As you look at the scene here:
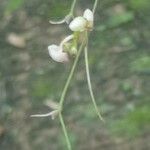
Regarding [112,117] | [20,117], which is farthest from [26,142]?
[112,117]

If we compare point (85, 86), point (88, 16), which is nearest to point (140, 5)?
point (85, 86)

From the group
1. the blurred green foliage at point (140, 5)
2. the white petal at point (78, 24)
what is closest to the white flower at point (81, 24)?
the white petal at point (78, 24)

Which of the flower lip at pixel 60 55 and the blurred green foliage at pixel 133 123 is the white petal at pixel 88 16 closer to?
the flower lip at pixel 60 55

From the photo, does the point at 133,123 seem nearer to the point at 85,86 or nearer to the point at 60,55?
the point at 85,86

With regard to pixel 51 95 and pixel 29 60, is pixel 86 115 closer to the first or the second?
pixel 51 95

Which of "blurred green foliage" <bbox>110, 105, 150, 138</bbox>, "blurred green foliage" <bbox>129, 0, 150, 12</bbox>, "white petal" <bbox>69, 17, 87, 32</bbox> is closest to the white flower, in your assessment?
"white petal" <bbox>69, 17, 87, 32</bbox>

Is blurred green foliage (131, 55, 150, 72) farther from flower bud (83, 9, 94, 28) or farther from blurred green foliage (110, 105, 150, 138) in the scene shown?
flower bud (83, 9, 94, 28)

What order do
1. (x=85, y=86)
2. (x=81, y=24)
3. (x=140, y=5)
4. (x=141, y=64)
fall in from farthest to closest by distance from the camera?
(x=85, y=86), (x=141, y=64), (x=140, y=5), (x=81, y=24)

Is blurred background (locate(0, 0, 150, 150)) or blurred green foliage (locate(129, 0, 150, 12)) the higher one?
blurred green foliage (locate(129, 0, 150, 12))
